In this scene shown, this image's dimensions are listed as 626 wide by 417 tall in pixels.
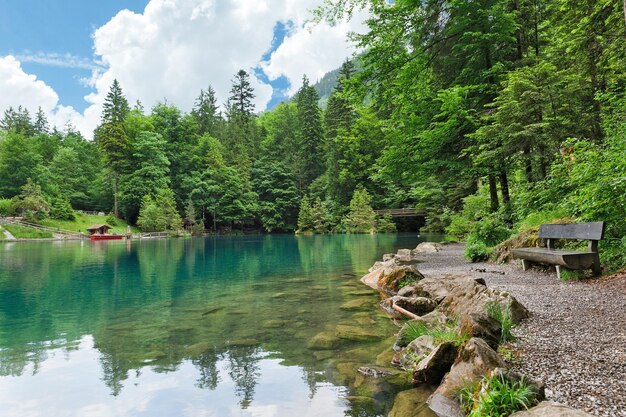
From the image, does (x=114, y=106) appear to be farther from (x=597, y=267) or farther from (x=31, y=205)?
(x=597, y=267)

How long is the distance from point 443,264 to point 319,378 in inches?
347

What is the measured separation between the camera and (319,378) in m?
4.89

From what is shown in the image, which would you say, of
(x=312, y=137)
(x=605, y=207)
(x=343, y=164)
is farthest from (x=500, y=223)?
(x=312, y=137)

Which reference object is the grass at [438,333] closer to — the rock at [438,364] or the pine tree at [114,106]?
the rock at [438,364]

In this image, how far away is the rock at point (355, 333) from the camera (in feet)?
20.9

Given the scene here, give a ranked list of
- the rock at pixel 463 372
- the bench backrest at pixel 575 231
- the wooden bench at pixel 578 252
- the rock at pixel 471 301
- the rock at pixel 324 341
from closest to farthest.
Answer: the rock at pixel 463 372 < the rock at pixel 471 301 < the rock at pixel 324 341 < the bench backrest at pixel 575 231 < the wooden bench at pixel 578 252

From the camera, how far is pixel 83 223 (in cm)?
5312

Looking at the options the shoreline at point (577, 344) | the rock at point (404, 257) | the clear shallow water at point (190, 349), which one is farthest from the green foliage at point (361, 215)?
the shoreline at point (577, 344)

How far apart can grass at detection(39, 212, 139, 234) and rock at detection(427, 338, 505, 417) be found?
5648cm

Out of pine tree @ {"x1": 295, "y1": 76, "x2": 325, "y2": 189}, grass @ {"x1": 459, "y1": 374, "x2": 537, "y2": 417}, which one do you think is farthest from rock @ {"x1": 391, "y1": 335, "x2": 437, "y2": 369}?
pine tree @ {"x1": 295, "y1": 76, "x2": 325, "y2": 189}

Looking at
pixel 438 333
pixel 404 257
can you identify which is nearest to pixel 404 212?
pixel 404 257

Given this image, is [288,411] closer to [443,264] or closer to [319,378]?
[319,378]

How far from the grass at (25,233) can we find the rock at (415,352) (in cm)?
5252

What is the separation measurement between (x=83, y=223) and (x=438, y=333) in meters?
58.5
